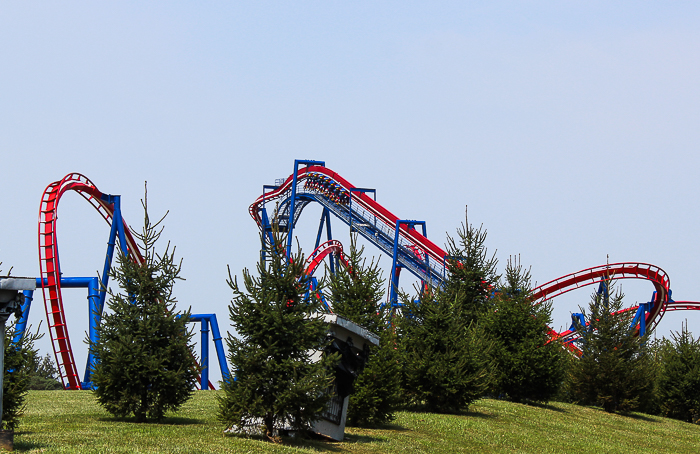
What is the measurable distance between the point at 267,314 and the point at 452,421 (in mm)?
9681

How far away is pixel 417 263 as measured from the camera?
5006 cm

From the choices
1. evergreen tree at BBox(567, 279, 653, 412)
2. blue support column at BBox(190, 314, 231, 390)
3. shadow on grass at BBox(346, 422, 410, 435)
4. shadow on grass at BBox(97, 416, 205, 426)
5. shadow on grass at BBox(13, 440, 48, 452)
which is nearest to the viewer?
shadow on grass at BBox(13, 440, 48, 452)

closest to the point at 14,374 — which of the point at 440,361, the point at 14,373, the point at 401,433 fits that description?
the point at 14,373

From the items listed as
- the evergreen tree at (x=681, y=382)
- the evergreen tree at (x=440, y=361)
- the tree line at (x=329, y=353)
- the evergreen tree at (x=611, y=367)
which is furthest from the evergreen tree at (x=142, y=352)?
the evergreen tree at (x=681, y=382)

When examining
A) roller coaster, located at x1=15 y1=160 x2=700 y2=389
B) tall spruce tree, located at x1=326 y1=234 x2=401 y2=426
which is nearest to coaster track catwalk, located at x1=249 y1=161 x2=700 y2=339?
roller coaster, located at x1=15 y1=160 x2=700 y2=389

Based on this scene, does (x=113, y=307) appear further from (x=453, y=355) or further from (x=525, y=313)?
(x=525, y=313)

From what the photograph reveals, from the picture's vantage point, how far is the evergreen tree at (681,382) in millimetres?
37906

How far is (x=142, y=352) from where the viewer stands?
58.5 ft

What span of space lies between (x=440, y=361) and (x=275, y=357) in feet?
33.4

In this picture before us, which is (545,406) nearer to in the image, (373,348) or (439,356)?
(439,356)

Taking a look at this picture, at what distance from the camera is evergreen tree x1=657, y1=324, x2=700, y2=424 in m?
37.9

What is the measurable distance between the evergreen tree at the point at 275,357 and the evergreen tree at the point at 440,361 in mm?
8817

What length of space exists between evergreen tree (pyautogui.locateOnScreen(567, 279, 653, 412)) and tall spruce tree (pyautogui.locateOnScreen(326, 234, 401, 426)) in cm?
1592

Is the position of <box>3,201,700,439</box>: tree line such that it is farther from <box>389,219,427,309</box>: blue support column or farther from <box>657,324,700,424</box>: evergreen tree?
<box>389,219,427,309</box>: blue support column
